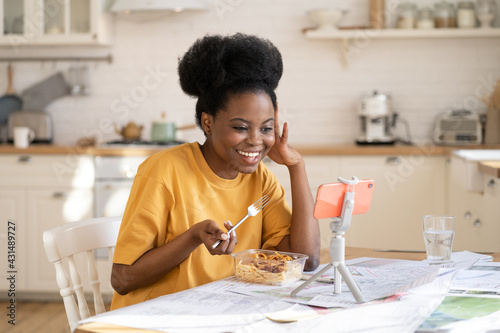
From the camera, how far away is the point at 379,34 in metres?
4.12

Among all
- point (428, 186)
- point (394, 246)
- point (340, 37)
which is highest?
point (340, 37)

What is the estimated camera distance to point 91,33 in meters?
4.17

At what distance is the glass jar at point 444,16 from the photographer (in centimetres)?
409

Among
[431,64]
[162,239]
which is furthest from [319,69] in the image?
[162,239]

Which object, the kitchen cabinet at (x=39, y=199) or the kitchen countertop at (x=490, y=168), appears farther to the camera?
the kitchen cabinet at (x=39, y=199)

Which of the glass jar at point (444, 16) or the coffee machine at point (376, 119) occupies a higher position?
the glass jar at point (444, 16)

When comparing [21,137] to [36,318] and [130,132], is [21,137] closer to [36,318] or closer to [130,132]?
[130,132]

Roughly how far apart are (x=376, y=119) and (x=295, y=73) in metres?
0.65

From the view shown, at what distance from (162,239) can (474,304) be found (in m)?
0.70

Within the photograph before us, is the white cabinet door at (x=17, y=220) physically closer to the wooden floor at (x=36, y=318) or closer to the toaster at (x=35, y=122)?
the wooden floor at (x=36, y=318)

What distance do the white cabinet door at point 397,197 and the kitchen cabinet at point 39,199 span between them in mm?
1557

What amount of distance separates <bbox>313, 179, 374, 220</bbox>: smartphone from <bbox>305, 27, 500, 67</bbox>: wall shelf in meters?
3.03

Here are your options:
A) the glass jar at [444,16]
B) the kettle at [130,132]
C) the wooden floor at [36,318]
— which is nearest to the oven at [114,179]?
the kettle at [130,132]

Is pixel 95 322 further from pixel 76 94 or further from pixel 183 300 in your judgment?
pixel 76 94
